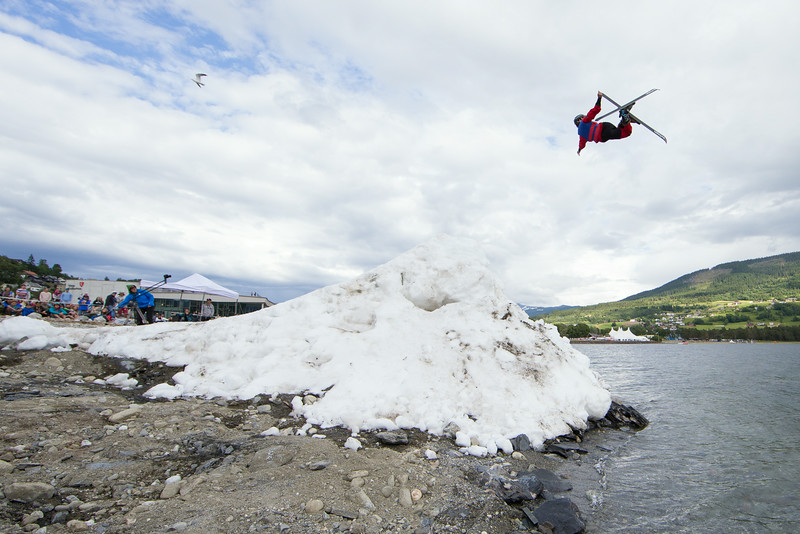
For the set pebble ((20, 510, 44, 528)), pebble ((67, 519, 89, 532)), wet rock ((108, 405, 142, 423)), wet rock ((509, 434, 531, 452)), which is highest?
wet rock ((108, 405, 142, 423))

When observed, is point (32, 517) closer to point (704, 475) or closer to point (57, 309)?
point (704, 475)

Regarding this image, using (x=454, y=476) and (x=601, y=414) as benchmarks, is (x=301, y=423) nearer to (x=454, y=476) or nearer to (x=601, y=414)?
(x=454, y=476)

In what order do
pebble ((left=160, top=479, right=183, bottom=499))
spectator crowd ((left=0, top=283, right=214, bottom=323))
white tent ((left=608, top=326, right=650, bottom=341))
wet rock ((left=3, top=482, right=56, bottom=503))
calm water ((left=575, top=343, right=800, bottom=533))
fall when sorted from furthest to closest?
white tent ((left=608, top=326, right=650, bottom=341)) < spectator crowd ((left=0, top=283, right=214, bottom=323)) < calm water ((left=575, top=343, right=800, bottom=533)) < pebble ((left=160, top=479, right=183, bottom=499)) < wet rock ((left=3, top=482, right=56, bottom=503))

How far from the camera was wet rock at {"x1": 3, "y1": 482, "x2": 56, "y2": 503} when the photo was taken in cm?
462

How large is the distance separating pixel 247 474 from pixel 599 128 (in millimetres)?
10330

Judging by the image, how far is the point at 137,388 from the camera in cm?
973

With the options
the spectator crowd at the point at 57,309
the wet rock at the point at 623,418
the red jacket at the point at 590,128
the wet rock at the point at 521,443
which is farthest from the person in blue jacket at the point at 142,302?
the wet rock at the point at 623,418

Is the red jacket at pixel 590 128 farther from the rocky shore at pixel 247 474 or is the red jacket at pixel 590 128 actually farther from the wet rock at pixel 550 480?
the wet rock at pixel 550 480

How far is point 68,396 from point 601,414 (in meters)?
13.1

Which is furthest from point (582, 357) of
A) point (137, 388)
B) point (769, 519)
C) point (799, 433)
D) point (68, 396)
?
point (68, 396)

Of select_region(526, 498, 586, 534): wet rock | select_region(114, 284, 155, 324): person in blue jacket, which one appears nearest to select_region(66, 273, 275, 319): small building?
select_region(114, 284, 155, 324): person in blue jacket

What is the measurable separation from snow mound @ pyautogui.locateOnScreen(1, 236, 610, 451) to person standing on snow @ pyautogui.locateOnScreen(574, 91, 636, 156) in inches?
189

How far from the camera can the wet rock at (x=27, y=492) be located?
4.62 metres

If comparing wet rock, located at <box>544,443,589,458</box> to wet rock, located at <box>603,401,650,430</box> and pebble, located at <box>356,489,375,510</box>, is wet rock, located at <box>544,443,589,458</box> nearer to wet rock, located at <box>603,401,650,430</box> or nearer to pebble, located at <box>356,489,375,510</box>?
wet rock, located at <box>603,401,650,430</box>
